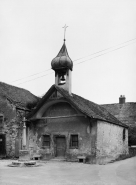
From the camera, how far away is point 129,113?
108 feet

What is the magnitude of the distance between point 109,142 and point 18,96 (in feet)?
34.0

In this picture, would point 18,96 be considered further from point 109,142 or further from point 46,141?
point 109,142

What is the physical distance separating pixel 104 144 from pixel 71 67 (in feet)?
24.4

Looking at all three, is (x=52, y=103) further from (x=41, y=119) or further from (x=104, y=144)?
(x=104, y=144)

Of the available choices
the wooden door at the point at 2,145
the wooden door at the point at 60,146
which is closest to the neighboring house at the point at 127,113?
the wooden door at the point at 60,146

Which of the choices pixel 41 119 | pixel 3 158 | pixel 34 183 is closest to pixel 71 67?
pixel 41 119

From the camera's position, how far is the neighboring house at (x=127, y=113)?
98.8ft

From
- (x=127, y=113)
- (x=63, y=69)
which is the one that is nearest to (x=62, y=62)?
(x=63, y=69)

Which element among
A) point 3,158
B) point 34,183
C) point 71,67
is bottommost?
point 3,158

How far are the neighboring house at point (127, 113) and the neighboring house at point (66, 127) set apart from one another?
7583mm

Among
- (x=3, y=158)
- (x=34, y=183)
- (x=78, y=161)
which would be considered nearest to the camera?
(x=34, y=183)

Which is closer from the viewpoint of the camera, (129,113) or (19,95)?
(19,95)

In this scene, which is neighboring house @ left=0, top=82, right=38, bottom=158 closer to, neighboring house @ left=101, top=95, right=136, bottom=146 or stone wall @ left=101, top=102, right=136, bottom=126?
neighboring house @ left=101, top=95, right=136, bottom=146

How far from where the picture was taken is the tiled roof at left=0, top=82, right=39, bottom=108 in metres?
23.6
